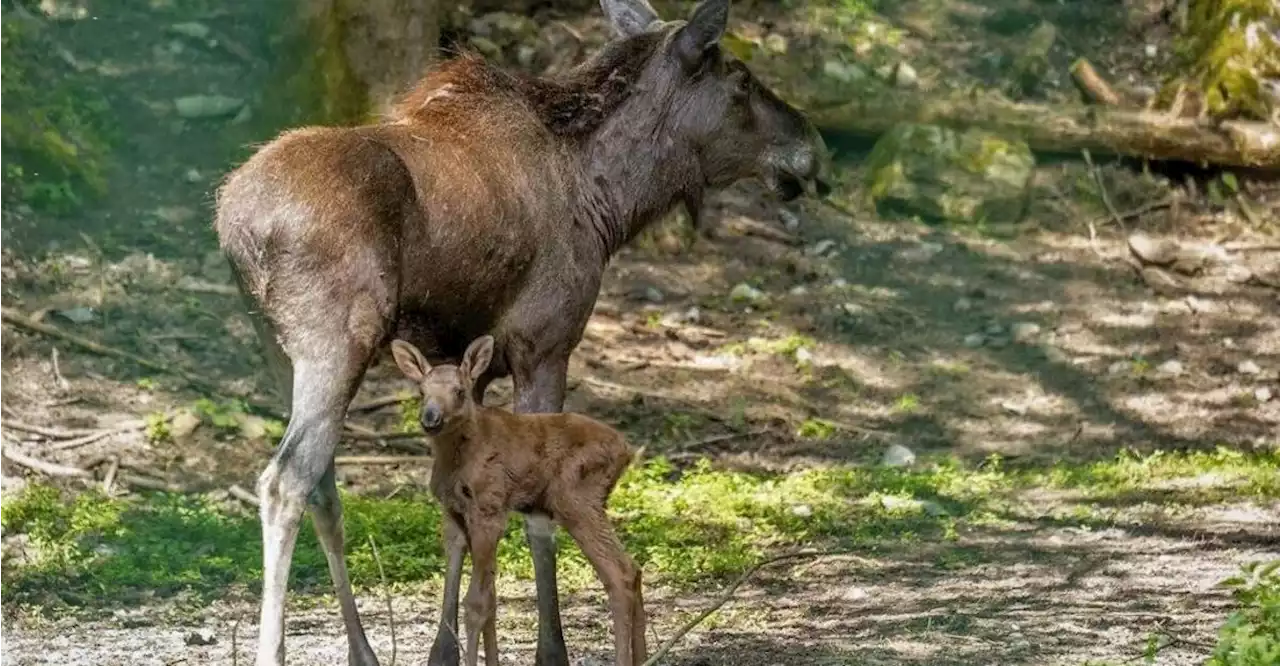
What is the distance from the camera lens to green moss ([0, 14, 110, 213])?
12.3 meters

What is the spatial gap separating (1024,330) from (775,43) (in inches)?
146

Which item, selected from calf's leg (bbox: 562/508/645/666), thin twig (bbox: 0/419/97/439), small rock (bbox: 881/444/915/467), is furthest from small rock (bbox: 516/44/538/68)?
calf's leg (bbox: 562/508/645/666)

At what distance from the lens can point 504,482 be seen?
6652 millimetres

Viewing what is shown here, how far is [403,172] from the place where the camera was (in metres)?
7.11

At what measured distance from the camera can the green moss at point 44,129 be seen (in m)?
12.3

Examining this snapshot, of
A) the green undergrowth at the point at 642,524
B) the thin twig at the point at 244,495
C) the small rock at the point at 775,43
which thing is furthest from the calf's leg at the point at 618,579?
the small rock at the point at 775,43

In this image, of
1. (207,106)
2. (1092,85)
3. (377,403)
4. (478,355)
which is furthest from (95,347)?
(1092,85)

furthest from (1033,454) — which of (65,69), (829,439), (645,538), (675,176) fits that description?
(65,69)

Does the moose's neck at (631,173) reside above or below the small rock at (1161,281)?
above

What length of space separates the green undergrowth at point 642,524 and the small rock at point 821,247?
3201mm

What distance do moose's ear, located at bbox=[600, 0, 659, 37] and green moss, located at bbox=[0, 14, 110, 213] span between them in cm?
481

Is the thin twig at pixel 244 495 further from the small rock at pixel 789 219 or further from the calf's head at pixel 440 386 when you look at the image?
the small rock at pixel 789 219

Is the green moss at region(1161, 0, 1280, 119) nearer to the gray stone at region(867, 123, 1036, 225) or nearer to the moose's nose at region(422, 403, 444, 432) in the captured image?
the gray stone at region(867, 123, 1036, 225)

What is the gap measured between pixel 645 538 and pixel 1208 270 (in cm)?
612
